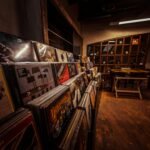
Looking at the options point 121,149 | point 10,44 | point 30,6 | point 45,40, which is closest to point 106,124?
point 121,149

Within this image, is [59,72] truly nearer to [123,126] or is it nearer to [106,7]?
[123,126]

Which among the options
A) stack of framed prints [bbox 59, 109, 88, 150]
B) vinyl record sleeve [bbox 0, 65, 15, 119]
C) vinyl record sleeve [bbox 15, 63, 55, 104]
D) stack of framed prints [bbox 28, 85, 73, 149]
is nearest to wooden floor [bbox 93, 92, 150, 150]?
stack of framed prints [bbox 59, 109, 88, 150]

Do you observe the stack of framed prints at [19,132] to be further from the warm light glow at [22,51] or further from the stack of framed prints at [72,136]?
the warm light glow at [22,51]

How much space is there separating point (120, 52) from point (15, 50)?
407 centimetres

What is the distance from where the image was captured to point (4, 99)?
1.41 ft

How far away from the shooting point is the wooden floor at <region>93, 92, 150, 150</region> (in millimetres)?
1287

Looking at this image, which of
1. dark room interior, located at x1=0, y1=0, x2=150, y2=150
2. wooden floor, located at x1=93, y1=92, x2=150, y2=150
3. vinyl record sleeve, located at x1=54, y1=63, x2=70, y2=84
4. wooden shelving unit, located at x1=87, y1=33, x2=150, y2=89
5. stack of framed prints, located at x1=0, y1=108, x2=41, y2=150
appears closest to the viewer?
stack of framed prints, located at x1=0, y1=108, x2=41, y2=150

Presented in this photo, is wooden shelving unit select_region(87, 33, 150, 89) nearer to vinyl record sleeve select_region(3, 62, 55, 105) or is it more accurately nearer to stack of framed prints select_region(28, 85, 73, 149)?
vinyl record sleeve select_region(3, 62, 55, 105)

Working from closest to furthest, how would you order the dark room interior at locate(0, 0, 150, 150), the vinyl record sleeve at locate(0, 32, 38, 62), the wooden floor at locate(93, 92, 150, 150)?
the dark room interior at locate(0, 0, 150, 150)
the vinyl record sleeve at locate(0, 32, 38, 62)
the wooden floor at locate(93, 92, 150, 150)

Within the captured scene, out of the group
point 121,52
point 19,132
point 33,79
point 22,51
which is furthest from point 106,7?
point 19,132

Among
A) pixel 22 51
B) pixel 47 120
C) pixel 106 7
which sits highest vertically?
pixel 106 7

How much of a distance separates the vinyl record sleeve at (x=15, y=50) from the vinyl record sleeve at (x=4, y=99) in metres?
0.29

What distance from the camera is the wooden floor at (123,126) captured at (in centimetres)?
129

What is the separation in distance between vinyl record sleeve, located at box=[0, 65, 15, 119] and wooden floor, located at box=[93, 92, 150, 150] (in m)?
1.22
